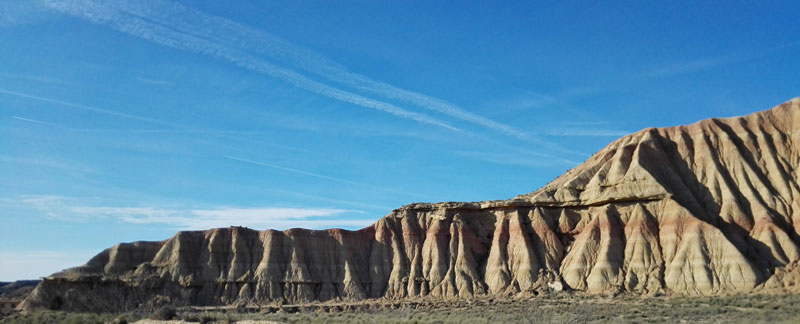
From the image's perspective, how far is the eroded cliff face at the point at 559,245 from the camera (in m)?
63.1

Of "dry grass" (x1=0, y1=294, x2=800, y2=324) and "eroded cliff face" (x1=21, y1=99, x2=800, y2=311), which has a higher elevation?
"eroded cliff face" (x1=21, y1=99, x2=800, y2=311)

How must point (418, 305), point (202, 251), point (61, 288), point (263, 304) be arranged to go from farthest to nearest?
point (202, 251) < point (263, 304) < point (61, 288) < point (418, 305)

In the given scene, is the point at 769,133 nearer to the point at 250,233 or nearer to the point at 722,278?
the point at 722,278

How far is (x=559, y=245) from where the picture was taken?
74.1 metres

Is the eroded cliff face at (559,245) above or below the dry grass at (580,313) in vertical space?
above

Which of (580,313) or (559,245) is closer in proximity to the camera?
(580,313)

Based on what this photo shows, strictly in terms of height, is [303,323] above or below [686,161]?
below

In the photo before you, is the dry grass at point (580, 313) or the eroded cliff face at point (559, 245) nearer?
the dry grass at point (580, 313)

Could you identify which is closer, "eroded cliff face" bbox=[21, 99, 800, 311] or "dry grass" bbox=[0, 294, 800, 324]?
"dry grass" bbox=[0, 294, 800, 324]

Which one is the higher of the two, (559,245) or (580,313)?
(559,245)

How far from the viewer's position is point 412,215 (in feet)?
285

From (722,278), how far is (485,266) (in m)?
25.6

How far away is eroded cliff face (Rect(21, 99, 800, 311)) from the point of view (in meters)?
63.1

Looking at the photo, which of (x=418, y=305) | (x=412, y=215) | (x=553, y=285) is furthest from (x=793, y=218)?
(x=412, y=215)
